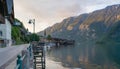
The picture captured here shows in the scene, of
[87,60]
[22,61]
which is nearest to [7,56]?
[22,61]

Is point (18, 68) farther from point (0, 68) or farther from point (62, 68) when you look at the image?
point (62, 68)

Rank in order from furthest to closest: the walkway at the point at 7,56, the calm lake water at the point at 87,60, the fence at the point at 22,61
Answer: the calm lake water at the point at 87,60 → the walkway at the point at 7,56 → the fence at the point at 22,61

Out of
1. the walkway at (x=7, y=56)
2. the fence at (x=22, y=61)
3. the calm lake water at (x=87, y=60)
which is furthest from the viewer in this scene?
the calm lake water at (x=87, y=60)

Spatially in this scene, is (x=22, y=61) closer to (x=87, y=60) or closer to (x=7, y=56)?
(x=7, y=56)

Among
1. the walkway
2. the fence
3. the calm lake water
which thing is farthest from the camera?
the calm lake water

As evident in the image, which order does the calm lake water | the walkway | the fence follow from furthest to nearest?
the calm lake water < the walkway < the fence

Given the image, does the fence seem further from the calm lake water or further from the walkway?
the calm lake water

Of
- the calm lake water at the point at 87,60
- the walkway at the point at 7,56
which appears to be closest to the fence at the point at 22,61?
the walkway at the point at 7,56

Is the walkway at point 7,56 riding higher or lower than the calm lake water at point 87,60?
higher

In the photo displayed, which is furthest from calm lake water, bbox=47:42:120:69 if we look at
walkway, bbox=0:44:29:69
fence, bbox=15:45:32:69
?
fence, bbox=15:45:32:69

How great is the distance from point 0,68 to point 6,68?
1.24ft

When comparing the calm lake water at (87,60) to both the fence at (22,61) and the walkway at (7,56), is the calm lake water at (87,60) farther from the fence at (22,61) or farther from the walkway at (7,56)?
the fence at (22,61)

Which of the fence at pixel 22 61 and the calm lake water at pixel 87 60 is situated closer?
the fence at pixel 22 61

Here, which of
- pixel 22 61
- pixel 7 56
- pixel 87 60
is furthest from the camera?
pixel 87 60
